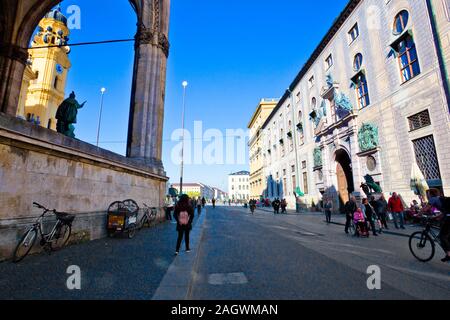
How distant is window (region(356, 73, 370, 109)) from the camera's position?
18.4 metres

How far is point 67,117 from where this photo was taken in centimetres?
813

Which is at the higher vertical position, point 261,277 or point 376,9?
point 376,9

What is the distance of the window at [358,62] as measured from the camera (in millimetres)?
19203

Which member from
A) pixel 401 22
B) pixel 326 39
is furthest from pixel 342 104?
pixel 326 39

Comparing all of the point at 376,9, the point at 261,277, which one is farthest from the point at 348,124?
the point at 261,277

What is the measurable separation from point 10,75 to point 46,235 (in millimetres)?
11183

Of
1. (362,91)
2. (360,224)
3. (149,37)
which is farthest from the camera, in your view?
(362,91)

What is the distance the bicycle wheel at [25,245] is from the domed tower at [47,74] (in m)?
37.1

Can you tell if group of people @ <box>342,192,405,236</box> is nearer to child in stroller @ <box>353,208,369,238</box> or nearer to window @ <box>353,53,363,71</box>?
child in stroller @ <box>353,208,369,238</box>

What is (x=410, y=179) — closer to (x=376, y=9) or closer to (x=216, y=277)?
(x=376, y=9)

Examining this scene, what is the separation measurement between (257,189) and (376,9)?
4558 cm

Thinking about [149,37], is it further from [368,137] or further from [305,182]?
[305,182]

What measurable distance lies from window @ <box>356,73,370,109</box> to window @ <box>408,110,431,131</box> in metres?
4.60

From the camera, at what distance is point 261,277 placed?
4223 mm
